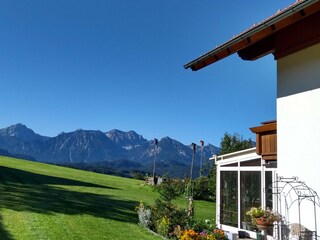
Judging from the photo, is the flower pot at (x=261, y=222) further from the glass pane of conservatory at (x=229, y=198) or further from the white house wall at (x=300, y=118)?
the glass pane of conservatory at (x=229, y=198)

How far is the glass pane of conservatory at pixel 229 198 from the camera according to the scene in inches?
572

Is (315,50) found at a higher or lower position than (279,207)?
higher

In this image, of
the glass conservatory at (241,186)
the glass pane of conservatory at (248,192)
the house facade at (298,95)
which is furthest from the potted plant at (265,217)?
the glass pane of conservatory at (248,192)

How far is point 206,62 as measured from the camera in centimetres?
838

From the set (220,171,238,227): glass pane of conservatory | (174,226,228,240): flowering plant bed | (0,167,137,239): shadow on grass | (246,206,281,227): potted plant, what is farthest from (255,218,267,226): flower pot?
(0,167,137,239): shadow on grass

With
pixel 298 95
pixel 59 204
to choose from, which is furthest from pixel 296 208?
pixel 59 204

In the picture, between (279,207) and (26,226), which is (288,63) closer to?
(279,207)

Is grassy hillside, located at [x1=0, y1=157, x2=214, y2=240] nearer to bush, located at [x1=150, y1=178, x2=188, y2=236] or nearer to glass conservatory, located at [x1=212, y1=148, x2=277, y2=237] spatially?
bush, located at [x1=150, y1=178, x2=188, y2=236]

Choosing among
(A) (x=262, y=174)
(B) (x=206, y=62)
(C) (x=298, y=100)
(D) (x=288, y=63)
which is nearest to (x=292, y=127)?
(C) (x=298, y=100)

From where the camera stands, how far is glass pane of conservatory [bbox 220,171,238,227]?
14.5 m

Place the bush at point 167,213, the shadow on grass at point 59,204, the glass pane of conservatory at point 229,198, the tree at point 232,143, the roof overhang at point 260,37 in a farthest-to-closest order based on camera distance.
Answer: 1. the tree at point 232,143
2. the shadow on grass at point 59,204
3. the glass pane of conservatory at point 229,198
4. the bush at point 167,213
5. the roof overhang at point 260,37

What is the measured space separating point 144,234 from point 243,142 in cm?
2280

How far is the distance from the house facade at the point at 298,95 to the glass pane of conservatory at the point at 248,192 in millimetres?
5782

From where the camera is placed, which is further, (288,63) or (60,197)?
(60,197)
